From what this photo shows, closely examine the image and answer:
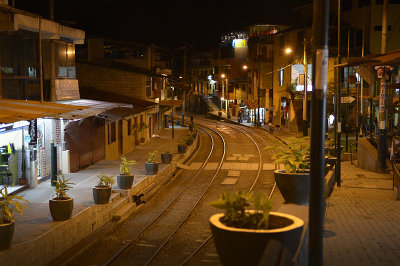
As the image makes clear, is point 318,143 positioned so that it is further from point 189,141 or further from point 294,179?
point 189,141

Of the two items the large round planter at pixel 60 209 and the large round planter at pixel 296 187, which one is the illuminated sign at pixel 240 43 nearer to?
the large round planter at pixel 60 209

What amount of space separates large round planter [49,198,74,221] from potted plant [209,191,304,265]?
21.6 ft

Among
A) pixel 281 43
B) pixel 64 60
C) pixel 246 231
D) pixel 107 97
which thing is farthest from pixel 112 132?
pixel 281 43

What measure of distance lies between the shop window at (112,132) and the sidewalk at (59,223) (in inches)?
177

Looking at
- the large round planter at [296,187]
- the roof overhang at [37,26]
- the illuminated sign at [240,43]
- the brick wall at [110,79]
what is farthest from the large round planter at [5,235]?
the illuminated sign at [240,43]

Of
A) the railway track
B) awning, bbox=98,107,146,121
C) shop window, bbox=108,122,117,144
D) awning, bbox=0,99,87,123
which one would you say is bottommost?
the railway track

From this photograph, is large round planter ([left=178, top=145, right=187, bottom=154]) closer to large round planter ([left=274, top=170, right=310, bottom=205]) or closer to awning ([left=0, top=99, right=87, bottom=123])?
awning ([left=0, top=99, right=87, bottom=123])

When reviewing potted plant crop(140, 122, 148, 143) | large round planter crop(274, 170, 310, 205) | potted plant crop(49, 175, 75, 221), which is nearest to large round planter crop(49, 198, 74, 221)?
potted plant crop(49, 175, 75, 221)

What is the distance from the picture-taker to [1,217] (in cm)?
865

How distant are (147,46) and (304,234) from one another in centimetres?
3227

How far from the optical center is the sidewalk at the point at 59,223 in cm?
906

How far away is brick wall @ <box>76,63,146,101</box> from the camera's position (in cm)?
3241

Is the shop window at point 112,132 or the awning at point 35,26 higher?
the awning at point 35,26

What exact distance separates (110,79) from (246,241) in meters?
29.5
